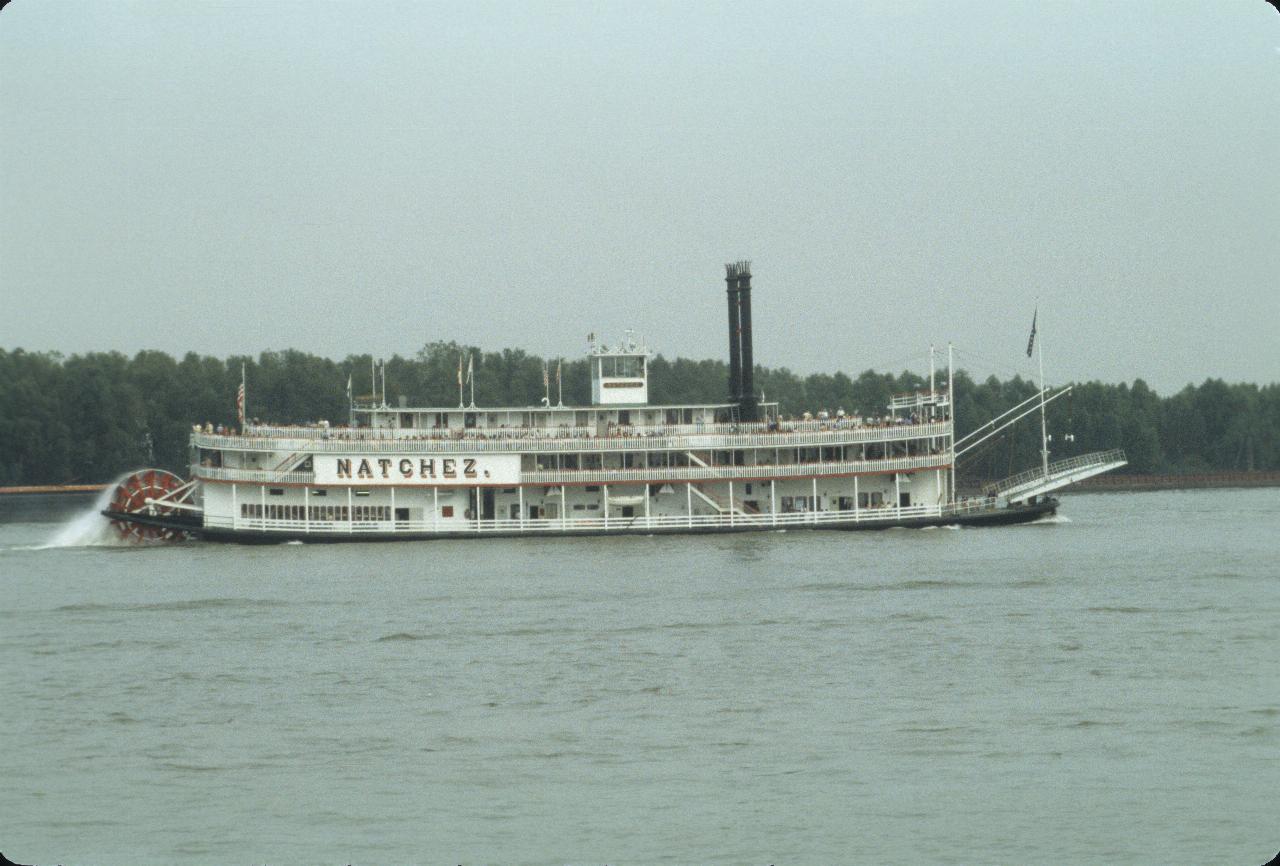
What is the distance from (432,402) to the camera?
115m

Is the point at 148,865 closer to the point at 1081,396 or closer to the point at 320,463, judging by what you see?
the point at 320,463

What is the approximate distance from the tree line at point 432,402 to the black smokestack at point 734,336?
28484 millimetres

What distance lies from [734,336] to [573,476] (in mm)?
9893

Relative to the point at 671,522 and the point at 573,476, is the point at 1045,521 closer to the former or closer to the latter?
the point at 671,522

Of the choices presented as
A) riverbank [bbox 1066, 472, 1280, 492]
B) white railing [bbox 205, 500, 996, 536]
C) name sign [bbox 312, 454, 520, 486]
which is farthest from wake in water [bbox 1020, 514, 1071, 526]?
riverbank [bbox 1066, 472, 1280, 492]

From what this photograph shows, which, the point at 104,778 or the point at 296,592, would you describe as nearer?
the point at 104,778

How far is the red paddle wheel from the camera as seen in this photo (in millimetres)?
58281

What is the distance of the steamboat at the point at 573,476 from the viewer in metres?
56.6

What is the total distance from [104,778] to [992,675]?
14196 mm

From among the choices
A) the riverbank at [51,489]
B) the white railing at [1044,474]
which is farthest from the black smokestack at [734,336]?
the riverbank at [51,489]

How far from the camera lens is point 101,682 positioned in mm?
29438

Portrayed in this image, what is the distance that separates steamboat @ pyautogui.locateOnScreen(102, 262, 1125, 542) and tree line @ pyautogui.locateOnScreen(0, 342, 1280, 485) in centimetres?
3075

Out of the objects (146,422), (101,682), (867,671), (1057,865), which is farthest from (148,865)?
(146,422)

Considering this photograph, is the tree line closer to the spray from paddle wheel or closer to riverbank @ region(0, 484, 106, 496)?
riverbank @ region(0, 484, 106, 496)
